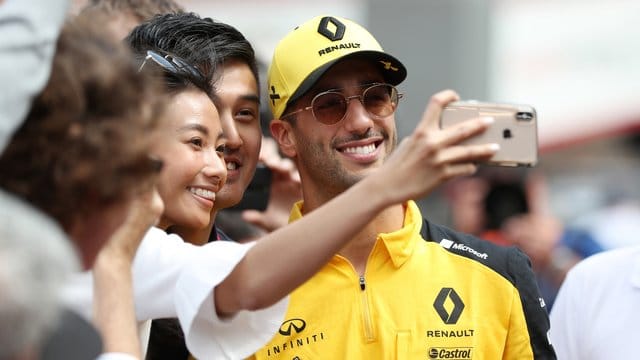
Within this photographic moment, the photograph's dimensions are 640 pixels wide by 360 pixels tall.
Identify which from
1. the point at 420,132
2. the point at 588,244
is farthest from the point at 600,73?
the point at 420,132

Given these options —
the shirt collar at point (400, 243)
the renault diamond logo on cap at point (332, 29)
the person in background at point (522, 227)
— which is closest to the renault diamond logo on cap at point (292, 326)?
the shirt collar at point (400, 243)

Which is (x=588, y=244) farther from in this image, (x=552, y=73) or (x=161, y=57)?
(x=552, y=73)

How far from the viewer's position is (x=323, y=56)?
3922 mm

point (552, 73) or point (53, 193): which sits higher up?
point (53, 193)

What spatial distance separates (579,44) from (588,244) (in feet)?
21.8

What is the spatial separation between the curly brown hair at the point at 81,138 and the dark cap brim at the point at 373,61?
1.86 metres

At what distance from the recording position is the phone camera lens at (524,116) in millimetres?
2402

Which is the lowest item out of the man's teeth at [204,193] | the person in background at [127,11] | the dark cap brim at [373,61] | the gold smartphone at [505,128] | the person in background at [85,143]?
the man's teeth at [204,193]

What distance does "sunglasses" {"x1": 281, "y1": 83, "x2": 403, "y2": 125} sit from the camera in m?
3.88

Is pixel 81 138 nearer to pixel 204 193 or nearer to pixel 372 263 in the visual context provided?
pixel 204 193

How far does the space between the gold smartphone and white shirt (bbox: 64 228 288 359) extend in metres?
0.62

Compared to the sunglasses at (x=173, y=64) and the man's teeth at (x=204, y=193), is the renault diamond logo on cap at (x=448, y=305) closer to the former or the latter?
the man's teeth at (x=204, y=193)

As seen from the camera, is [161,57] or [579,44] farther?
[579,44]

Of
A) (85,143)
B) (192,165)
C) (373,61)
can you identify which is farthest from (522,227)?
(85,143)
